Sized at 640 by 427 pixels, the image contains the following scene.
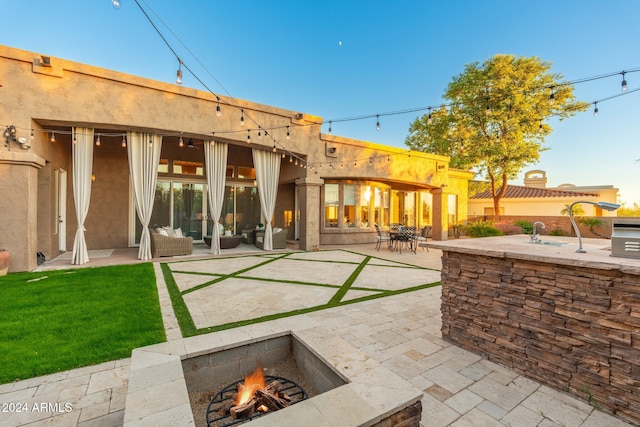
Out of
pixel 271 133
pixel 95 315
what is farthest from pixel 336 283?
pixel 271 133

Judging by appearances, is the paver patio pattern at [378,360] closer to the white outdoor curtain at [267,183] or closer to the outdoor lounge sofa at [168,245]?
the outdoor lounge sofa at [168,245]

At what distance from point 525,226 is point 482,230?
1694mm

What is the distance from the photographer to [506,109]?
1223 centimetres

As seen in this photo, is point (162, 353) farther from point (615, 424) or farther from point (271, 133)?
point (271, 133)

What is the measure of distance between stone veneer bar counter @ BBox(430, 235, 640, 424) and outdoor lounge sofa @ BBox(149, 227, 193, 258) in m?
7.26

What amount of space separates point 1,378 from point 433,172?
13234 mm

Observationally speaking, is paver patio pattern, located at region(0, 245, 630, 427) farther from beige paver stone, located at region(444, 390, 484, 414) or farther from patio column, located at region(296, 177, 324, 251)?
patio column, located at region(296, 177, 324, 251)

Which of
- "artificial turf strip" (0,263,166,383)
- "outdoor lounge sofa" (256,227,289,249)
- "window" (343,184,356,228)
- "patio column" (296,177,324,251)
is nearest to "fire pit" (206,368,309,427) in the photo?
"artificial turf strip" (0,263,166,383)

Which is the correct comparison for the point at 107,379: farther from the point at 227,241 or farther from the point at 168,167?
the point at 168,167


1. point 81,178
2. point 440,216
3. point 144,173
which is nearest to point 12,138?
point 81,178

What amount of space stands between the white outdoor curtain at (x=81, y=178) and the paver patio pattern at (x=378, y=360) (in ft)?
8.01

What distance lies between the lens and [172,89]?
6836 mm

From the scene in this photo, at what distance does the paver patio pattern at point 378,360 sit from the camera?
1.79m

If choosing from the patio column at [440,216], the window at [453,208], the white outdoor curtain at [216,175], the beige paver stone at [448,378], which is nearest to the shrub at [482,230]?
the patio column at [440,216]
